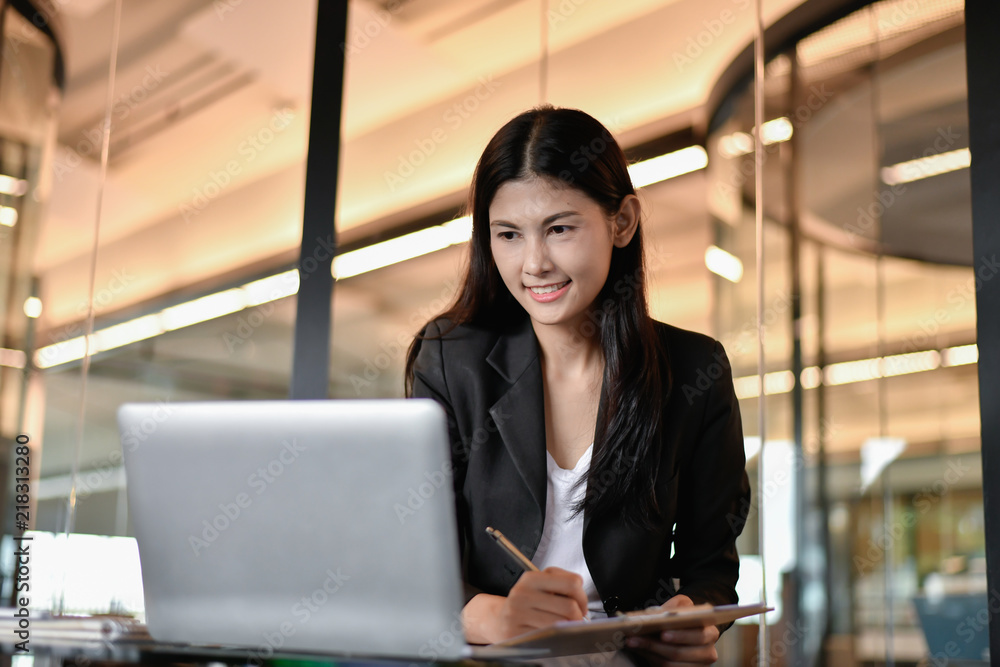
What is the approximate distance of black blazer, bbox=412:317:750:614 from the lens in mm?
1331

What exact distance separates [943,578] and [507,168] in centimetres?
258

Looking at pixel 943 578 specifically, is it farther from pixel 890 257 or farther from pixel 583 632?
pixel 583 632

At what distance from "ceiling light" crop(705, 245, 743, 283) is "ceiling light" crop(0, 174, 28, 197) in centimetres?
292

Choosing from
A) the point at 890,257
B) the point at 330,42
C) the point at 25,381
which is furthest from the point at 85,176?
the point at 890,257

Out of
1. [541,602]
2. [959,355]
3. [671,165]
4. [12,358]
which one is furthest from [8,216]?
[959,355]

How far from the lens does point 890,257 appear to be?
135 inches

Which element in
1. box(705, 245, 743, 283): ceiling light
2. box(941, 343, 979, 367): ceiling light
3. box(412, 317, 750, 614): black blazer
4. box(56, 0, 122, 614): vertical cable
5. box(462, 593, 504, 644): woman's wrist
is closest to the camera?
box(462, 593, 504, 644): woman's wrist

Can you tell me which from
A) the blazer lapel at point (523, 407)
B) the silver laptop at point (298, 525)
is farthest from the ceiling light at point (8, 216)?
the silver laptop at point (298, 525)

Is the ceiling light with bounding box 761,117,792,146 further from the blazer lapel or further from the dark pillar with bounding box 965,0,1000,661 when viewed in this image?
the blazer lapel

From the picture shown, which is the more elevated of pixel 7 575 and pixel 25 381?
pixel 25 381

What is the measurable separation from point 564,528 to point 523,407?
0.21 metres

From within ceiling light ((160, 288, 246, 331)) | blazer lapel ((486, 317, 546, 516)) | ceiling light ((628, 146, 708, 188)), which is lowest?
blazer lapel ((486, 317, 546, 516))

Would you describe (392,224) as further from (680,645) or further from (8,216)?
(680,645)

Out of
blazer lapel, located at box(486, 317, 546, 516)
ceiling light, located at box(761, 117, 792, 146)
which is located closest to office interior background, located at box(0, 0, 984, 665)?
ceiling light, located at box(761, 117, 792, 146)
